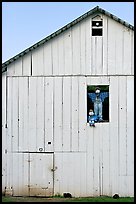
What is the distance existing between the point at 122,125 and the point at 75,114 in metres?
1.69

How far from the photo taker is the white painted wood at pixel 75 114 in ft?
39.7

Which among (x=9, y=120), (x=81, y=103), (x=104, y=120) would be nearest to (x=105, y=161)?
(x=104, y=120)

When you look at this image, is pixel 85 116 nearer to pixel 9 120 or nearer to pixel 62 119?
pixel 62 119

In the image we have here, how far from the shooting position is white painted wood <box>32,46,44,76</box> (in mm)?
12258

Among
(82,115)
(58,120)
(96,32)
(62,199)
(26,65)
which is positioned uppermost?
(96,32)

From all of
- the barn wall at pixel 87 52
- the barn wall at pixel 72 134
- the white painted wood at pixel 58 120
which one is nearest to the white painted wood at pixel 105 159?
the barn wall at pixel 72 134

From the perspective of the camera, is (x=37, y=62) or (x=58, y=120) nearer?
(x=58, y=120)

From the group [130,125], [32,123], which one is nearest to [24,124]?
[32,123]

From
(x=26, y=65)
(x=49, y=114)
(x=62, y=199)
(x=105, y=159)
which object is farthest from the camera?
(x=26, y=65)

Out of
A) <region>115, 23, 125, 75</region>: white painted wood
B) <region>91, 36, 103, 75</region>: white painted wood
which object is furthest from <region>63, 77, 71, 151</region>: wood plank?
<region>115, 23, 125, 75</region>: white painted wood

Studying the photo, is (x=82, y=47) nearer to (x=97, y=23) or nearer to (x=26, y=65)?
(x=97, y=23)

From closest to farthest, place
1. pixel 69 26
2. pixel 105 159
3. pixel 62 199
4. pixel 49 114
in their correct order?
pixel 62 199 < pixel 105 159 < pixel 69 26 < pixel 49 114

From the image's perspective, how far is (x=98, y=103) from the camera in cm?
1210

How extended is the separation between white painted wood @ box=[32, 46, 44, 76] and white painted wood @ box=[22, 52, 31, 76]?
144 millimetres
